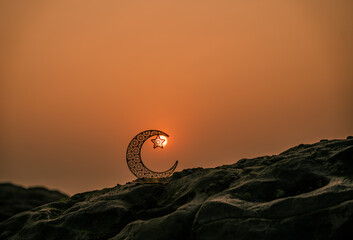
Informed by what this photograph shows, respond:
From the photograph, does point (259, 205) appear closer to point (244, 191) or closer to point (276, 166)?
point (244, 191)

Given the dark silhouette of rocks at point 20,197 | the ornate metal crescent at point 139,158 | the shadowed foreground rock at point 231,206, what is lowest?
the shadowed foreground rock at point 231,206

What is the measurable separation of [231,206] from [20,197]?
204 ft

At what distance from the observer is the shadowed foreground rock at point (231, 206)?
13.8m

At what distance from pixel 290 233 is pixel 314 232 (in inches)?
32.6

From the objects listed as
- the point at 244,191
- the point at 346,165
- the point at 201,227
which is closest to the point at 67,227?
the point at 201,227

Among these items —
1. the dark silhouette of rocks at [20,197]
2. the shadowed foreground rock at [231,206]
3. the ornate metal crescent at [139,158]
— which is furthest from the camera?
the dark silhouette of rocks at [20,197]

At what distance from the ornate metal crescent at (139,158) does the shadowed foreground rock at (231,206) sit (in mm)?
1660

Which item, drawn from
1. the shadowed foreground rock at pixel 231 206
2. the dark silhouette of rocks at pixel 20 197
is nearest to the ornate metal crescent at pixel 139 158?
the shadowed foreground rock at pixel 231 206

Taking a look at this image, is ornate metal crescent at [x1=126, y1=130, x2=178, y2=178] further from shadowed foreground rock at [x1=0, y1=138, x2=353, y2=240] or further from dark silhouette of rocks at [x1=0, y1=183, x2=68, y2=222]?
dark silhouette of rocks at [x1=0, y1=183, x2=68, y2=222]

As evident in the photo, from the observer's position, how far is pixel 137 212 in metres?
20.2

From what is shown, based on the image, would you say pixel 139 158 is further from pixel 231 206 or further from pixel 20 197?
pixel 20 197

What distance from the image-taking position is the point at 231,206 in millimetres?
15203

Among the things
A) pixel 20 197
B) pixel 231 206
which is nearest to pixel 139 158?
pixel 231 206

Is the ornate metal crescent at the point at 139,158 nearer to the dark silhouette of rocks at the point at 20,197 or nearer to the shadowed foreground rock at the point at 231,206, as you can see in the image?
the shadowed foreground rock at the point at 231,206
